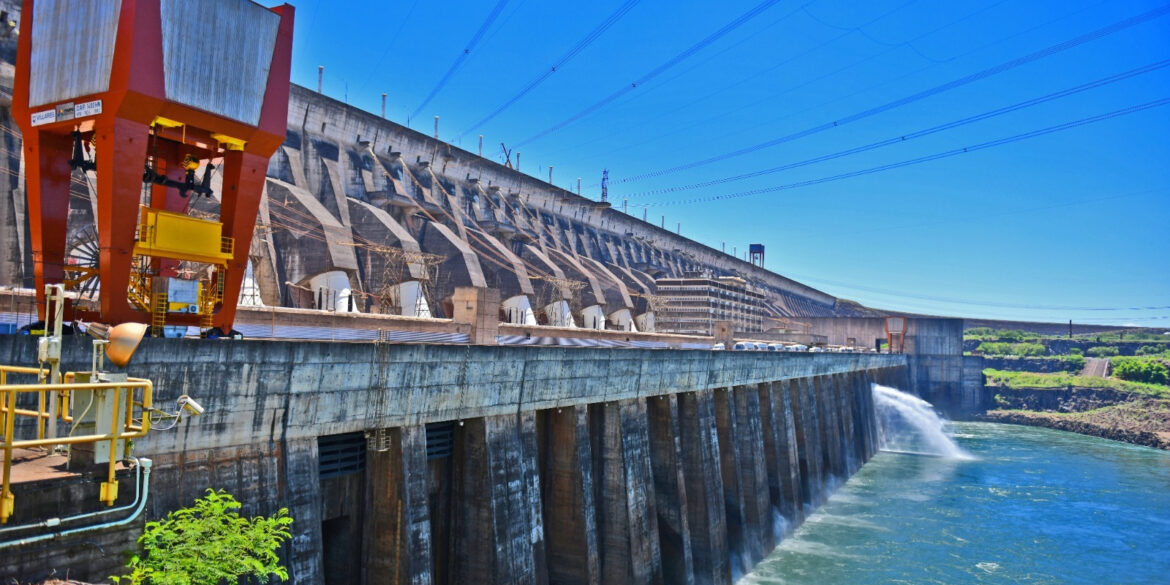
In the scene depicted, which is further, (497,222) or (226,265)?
(497,222)

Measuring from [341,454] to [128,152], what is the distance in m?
5.58

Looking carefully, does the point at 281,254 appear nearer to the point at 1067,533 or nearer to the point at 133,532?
the point at 133,532

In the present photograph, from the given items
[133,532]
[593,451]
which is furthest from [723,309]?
[133,532]

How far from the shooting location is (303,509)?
988cm

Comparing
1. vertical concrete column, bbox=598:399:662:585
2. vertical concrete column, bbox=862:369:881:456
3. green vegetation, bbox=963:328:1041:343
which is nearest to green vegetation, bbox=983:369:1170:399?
vertical concrete column, bbox=862:369:881:456

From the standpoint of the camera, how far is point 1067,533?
92.2 ft

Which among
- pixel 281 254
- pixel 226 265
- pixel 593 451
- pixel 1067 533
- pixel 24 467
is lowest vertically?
pixel 1067 533

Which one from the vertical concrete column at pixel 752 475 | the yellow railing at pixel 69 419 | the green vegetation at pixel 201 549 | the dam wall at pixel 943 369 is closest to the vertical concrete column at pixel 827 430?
the vertical concrete column at pixel 752 475

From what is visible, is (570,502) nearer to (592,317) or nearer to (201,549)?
(201,549)

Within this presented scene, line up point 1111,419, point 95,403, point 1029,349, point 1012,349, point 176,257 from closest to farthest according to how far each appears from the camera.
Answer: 1. point 95,403
2. point 176,257
3. point 1111,419
4. point 1029,349
5. point 1012,349

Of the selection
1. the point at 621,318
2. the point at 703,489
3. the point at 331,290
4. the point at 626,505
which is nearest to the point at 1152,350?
the point at 621,318

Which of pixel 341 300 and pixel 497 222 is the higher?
pixel 497 222

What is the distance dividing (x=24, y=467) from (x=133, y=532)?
1.23 metres

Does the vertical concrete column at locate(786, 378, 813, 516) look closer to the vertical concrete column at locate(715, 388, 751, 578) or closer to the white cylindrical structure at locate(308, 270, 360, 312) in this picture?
the vertical concrete column at locate(715, 388, 751, 578)
